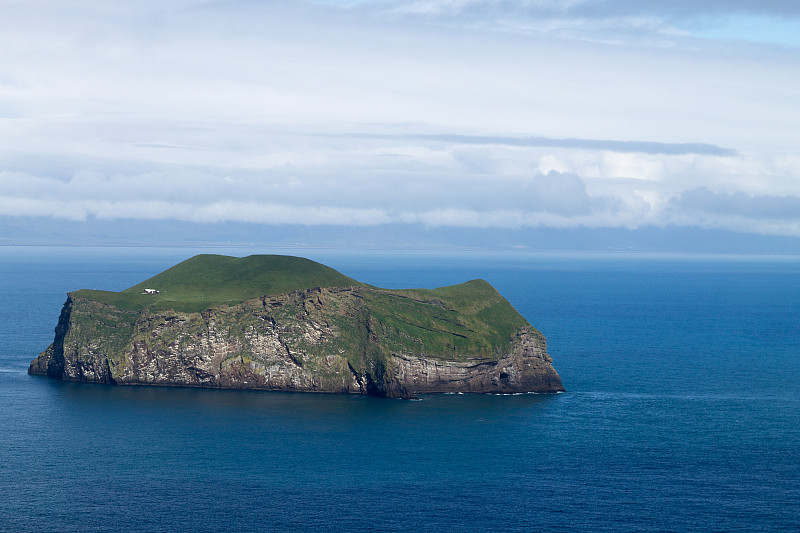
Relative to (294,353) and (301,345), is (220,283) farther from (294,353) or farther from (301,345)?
(294,353)

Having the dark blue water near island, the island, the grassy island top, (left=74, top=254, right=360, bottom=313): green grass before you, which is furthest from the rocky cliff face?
(left=74, top=254, right=360, bottom=313): green grass

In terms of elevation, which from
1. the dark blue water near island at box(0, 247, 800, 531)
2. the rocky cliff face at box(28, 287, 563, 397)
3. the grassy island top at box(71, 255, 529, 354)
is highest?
the grassy island top at box(71, 255, 529, 354)

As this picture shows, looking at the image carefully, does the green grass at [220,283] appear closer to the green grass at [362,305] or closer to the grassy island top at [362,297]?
the grassy island top at [362,297]

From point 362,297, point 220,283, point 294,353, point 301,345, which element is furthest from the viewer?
point 220,283

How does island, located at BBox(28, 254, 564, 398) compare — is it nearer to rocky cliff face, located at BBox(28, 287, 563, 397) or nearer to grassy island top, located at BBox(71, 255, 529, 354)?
rocky cliff face, located at BBox(28, 287, 563, 397)

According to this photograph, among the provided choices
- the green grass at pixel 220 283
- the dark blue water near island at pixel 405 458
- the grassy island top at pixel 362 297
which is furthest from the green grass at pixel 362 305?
the dark blue water near island at pixel 405 458

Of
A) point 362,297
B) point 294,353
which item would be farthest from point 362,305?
point 294,353

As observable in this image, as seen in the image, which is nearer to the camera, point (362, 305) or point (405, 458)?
point (405, 458)

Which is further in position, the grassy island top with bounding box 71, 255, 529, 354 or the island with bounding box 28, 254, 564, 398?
the grassy island top with bounding box 71, 255, 529, 354
